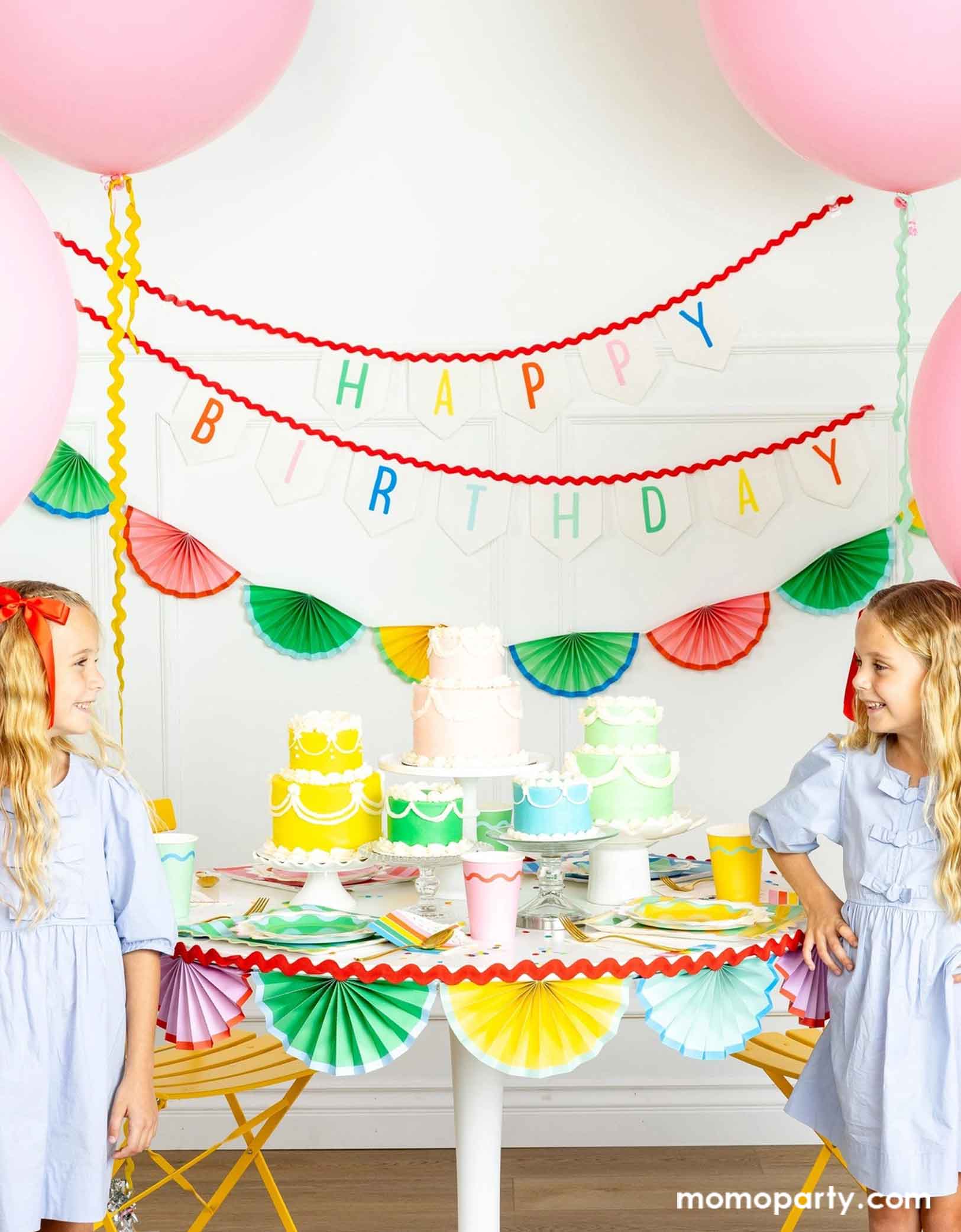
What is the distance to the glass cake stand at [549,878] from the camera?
1.87m

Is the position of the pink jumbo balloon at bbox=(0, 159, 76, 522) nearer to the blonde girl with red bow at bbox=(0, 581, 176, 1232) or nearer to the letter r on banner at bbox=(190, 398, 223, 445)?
the blonde girl with red bow at bbox=(0, 581, 176, 1232)

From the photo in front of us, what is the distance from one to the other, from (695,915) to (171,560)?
1485 mm

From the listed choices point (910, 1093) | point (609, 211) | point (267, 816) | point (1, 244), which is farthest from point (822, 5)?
point (267, 816)

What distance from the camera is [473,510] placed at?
9.56 ft

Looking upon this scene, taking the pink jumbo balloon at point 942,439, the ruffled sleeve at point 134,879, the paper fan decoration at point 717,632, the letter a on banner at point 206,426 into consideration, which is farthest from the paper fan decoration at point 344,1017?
the letter a on banner at point 206,426

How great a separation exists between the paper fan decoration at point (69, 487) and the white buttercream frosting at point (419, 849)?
1.32 metres

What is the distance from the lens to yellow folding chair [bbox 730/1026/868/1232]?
206 cm

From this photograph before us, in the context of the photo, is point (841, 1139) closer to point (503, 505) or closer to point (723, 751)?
point (723, 751)

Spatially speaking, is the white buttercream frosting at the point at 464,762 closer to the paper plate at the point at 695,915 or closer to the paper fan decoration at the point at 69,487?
the paper plate at the point at 695,915

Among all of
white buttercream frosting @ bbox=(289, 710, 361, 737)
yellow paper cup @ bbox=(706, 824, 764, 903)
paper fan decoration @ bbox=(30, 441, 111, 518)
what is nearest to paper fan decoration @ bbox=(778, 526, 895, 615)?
yellow paper cup @ bbox=(706, 824, 764, 903)

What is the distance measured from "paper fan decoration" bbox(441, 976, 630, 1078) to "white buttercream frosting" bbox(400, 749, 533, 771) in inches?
16.4

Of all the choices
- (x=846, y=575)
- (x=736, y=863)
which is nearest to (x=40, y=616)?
(x=736, y=863)

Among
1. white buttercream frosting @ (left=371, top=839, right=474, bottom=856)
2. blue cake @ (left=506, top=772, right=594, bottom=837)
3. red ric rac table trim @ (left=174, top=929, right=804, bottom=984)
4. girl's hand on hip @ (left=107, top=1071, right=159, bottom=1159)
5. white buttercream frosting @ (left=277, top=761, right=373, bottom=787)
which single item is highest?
white buttercream frosting @ (left=277, top=761, right=373, bottom=787)

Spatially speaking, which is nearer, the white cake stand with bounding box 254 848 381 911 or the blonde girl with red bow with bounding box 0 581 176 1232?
the blonde girl with red bow with bounding box 0 581 176 1232
